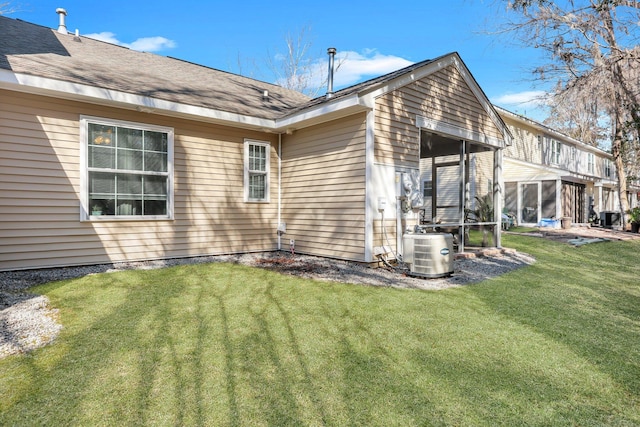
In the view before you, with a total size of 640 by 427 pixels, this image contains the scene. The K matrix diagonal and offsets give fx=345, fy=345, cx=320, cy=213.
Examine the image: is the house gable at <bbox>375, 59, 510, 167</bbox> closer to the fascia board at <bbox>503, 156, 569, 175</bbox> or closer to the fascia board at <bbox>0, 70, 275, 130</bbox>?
the fascia board at <bbox>0, 70, 275, 130</bbox>

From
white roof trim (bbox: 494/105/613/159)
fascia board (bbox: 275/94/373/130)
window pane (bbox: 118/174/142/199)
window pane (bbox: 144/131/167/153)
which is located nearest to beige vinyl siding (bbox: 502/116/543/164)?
white roof trim (bbox: 494/105/613/159)

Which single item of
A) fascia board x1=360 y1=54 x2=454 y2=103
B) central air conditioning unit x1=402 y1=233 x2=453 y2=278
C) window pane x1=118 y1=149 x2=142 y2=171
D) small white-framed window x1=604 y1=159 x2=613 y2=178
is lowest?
central air conditioning unit x1=402 y1=233 x2=453 y2=278

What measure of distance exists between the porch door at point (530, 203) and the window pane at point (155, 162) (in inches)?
631

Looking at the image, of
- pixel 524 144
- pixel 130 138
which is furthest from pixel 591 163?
pixel 130 138

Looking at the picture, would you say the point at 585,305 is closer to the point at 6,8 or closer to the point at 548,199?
the point at 548,199

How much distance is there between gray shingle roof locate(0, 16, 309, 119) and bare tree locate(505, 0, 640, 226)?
7890mm

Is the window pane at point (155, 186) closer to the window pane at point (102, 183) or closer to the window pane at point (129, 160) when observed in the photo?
the window pane at point (129, 160)

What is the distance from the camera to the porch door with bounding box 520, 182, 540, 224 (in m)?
16.1

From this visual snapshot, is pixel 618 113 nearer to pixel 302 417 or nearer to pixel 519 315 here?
pixel 519 315

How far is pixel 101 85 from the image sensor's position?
5.53m

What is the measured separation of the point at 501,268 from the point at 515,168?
1196cm

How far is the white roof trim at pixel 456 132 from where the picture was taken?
7.13 meters

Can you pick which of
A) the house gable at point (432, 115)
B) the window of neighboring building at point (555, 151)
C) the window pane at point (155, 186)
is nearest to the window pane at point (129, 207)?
the window pane at point (155, 186)

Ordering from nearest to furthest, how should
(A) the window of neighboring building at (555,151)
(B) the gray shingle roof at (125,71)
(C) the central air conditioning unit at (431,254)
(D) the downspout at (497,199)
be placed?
1. (C) the central air conditioning unit at (431,254)
2. (B) the gray shingle roof at (125,71)
3. (D) the downspout at (497,199)
4. (A) the window of neighboring building at (555,151)
